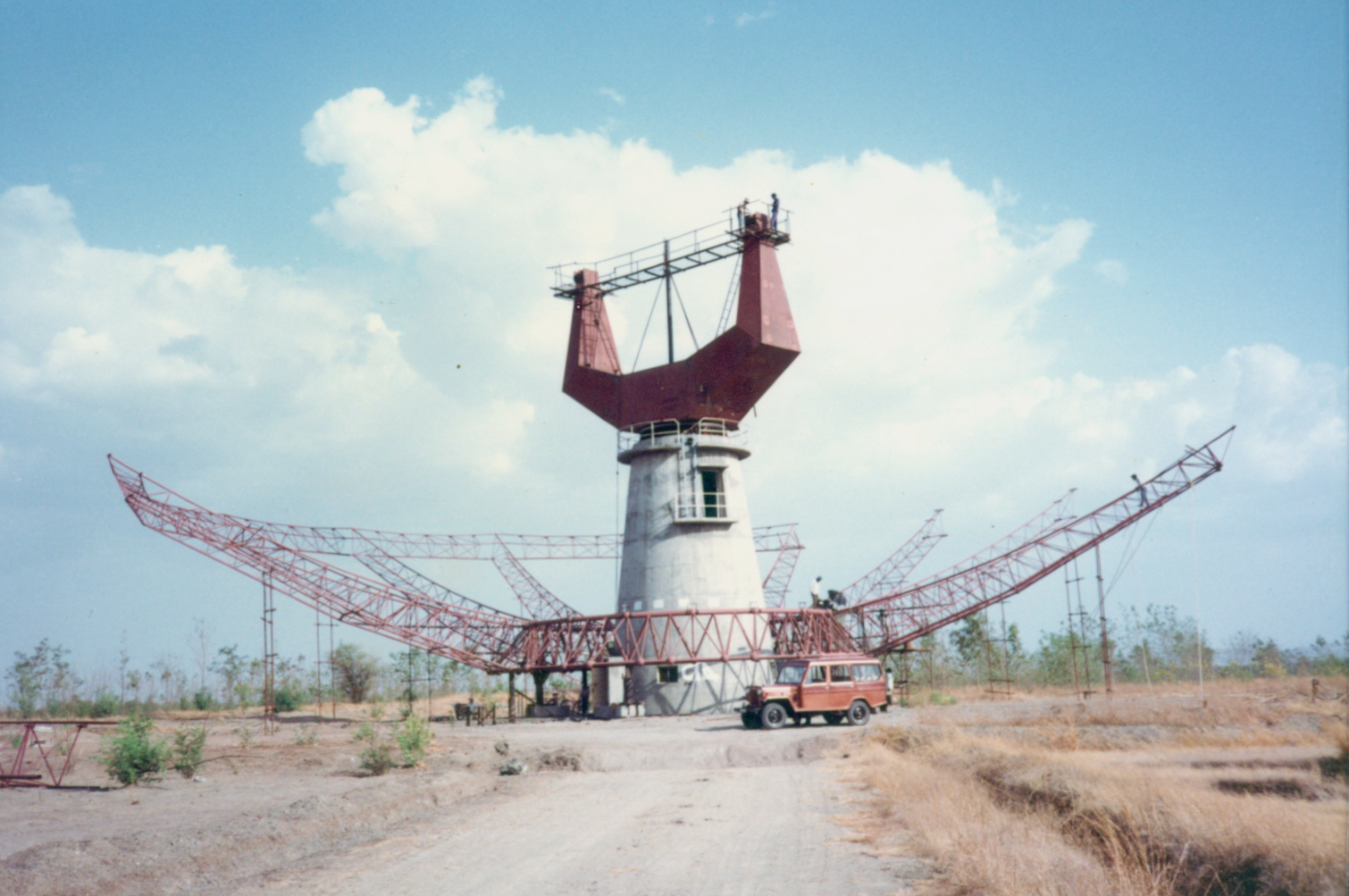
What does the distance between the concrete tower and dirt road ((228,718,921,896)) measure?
60.6ft

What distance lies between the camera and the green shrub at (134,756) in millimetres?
22438

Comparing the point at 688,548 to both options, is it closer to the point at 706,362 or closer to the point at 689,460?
the point at 689,460

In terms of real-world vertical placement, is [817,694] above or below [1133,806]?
below

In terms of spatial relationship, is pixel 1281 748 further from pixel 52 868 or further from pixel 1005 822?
pixel 52 868

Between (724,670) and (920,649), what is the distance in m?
14.1

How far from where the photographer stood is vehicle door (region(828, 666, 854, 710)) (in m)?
33.3

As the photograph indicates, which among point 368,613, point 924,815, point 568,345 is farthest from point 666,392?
point 924,815

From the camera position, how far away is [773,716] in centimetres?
3288

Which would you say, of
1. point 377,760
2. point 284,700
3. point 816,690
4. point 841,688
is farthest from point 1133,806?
point 284,700

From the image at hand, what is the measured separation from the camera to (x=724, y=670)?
43.3 meters

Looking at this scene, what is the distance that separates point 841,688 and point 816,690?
1.05 metres

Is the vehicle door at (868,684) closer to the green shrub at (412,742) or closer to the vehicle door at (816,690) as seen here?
the vehicle door at (816,690)

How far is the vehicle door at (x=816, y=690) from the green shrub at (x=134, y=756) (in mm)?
20072

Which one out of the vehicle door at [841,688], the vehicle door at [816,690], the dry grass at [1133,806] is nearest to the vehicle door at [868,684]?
the vehicle door at [841,688]
